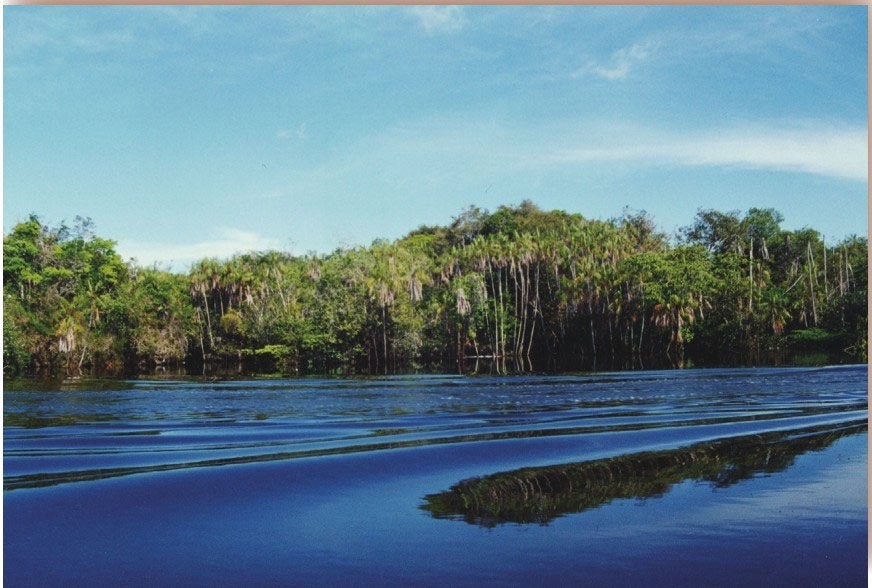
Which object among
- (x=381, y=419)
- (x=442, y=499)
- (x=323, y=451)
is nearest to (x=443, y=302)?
(x=381, y=419)

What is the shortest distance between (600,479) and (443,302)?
122 ft

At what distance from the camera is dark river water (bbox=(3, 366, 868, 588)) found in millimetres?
5691

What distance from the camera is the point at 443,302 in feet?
148

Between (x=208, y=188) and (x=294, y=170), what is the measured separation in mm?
3207

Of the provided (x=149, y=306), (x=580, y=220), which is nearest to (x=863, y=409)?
(x=149, y=306)

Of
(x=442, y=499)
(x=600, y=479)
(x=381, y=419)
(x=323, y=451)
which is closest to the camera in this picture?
(x=442, y=499)

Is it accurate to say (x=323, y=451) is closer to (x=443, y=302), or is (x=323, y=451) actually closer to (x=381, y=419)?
(x=381, y=419)

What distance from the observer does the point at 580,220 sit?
57219mm

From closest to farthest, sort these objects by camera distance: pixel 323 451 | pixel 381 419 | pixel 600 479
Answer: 1. pixel 600 479
2. pixel 323 451
3. pixel 381 419

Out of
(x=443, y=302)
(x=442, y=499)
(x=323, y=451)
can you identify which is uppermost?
(x=443, y=302)

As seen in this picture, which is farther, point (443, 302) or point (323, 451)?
point (443, 302)

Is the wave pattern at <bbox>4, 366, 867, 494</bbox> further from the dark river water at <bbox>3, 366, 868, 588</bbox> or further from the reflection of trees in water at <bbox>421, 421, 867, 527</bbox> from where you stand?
the reflection of trees in water at <bbox>421, 421, 867, 527</bbox>

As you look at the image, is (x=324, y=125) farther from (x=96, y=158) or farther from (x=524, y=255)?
(x=524, y=255)

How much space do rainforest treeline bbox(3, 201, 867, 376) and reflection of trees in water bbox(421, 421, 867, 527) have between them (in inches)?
973
